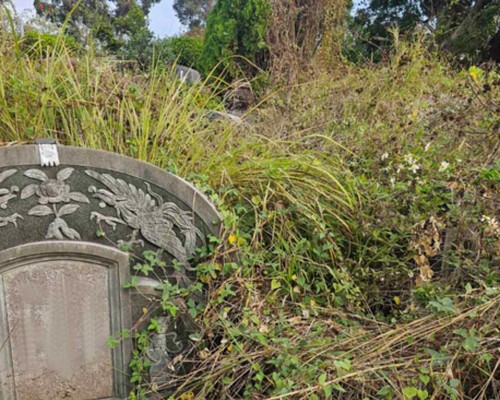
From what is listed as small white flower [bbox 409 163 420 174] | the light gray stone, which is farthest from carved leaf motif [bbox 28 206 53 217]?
small white flower [bbox 409 163 420 174]

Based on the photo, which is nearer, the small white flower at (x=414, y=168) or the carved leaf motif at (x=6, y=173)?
the carved leaf motif at (x=6, y=173)

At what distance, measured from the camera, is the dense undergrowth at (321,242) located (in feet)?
4.18

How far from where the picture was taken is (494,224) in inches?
58.8

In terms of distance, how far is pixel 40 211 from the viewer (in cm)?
133

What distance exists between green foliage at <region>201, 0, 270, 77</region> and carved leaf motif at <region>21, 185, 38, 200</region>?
3.60 metres

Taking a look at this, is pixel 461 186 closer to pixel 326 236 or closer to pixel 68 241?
pixel 326 236

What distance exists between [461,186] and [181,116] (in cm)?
127

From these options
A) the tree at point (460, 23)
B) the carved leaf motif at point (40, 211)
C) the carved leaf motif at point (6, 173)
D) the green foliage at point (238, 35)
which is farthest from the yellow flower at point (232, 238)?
the tree at point (460, 23)

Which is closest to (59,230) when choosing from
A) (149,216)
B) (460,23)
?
(149,216)

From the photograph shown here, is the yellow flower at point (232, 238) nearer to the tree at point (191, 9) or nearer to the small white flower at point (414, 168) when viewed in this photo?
the small white flower at point (414, 168)

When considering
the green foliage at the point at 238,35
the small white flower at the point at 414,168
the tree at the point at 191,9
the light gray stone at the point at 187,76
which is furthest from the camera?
the tree at the point at 191,9

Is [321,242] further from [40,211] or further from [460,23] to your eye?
[460,23]

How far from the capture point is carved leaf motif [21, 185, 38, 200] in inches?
50.9

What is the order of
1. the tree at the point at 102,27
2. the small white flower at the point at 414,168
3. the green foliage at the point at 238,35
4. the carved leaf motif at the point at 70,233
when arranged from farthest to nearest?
the green foliage at the point at 238,35 < the tree at the point at 102,27 < the small white flower at the point at 414,168 < the carved leaf motif at the point at 70,233
